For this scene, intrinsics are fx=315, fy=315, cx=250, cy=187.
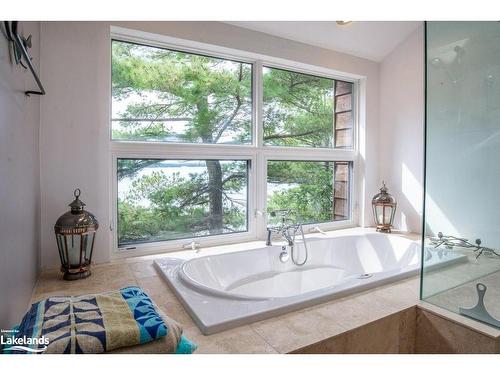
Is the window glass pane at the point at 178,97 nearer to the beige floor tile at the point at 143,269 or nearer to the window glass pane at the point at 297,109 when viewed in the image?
the window glass pane at the point at 297,109

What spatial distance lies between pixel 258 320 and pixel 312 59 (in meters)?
2.24

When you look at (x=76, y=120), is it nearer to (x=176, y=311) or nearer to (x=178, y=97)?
(x=178, y=97)

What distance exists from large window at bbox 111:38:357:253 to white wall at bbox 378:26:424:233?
454 mm

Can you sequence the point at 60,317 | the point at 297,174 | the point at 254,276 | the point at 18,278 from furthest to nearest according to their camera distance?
the point at 297,174
the point at 254,276
the point at 18,278
the point at 60,317

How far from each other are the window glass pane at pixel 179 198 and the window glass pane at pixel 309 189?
28cm

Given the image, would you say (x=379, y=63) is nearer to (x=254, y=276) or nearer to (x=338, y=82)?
(x=338, y=82)

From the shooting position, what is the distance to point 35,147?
1.65 metres

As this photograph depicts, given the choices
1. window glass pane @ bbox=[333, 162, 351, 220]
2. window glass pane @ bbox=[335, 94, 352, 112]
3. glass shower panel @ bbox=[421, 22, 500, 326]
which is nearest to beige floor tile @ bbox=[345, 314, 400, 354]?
glass shower panel @ bbox=[421, 22, 500, 326]

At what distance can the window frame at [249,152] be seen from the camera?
82.2 inches

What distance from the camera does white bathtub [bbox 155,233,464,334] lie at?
4.38 feet

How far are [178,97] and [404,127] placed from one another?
82.3 inches

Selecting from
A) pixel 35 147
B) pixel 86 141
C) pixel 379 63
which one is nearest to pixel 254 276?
pixel 86 141
